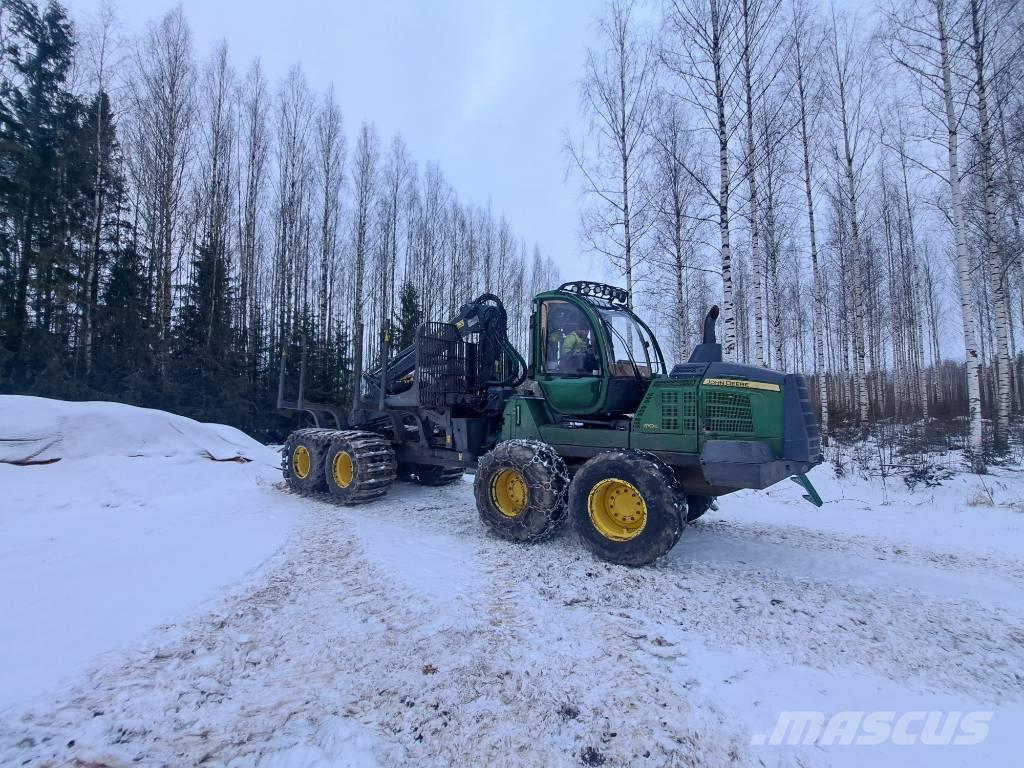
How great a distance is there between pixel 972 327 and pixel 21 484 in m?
16.6

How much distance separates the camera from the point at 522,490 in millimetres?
6027

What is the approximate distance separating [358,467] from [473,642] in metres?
4.76

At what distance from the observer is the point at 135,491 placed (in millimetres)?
7203

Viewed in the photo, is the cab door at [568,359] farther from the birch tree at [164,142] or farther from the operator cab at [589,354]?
the birch tree at [164,142]

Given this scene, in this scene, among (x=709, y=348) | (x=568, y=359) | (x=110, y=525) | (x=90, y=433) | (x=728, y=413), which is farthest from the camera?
(x=90, y=433)

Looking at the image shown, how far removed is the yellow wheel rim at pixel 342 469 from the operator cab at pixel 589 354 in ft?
11.7

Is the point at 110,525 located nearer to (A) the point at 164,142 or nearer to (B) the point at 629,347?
(B) the point at 629,347

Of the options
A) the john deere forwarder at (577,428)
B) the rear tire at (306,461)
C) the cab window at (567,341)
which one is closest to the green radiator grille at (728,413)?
the john deere forwarder at (577,428)

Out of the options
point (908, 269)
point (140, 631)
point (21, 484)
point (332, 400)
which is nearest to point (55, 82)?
point (332, 400)

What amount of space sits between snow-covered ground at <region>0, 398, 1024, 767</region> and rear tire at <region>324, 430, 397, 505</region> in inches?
49.9

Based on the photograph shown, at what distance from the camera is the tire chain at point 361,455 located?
7.81m

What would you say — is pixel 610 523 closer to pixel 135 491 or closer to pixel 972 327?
pixel 135 491

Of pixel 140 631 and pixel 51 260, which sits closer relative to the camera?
pixel 140 631

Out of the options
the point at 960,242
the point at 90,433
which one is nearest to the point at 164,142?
the point at 90,433
